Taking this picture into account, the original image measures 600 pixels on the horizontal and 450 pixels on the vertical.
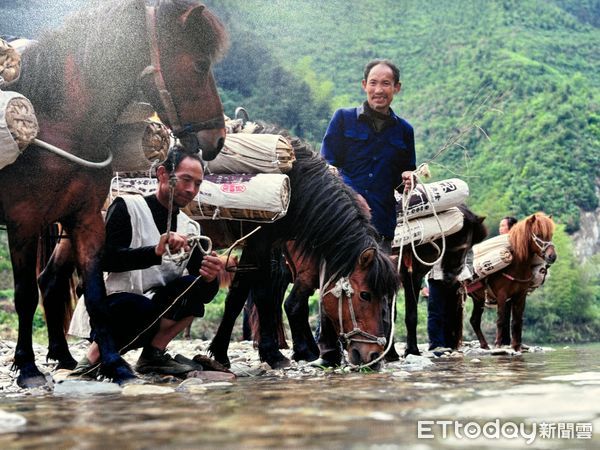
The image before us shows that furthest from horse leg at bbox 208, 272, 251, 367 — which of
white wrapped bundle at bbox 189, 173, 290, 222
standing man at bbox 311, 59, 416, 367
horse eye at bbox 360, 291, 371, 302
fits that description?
horse eye at bbox 360, 291, 371, 302

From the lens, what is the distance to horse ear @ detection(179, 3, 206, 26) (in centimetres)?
490

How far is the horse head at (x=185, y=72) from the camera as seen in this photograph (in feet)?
15.9

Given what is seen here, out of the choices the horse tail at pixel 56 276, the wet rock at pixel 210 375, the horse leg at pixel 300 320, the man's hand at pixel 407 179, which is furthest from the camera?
the man's hand at pixel 407 179

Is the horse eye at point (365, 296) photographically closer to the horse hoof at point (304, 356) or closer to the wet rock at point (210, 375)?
the wet rock at point (210, 375)

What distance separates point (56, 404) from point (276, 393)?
0.92 meters

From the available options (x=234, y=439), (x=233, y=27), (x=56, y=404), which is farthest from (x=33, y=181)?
(x=233, y=27)

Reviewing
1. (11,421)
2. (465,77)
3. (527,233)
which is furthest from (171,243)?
(465,77)

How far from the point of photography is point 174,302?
211 inches

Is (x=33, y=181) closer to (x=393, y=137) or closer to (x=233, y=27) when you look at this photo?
(x=393, y=137)

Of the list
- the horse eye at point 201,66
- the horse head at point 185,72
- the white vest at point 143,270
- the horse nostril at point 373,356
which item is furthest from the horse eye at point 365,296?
the horse eye at point 201,66

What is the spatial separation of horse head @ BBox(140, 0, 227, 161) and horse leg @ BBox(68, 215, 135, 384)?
0.71 meters

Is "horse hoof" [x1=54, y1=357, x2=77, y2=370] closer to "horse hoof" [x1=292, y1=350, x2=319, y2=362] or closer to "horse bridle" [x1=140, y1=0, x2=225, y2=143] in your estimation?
"horse hoof" [x1=292, y1=350, x2=319, y2=362]

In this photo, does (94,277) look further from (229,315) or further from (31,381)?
(229,315)

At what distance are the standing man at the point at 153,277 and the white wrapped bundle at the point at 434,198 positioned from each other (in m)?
3.40
